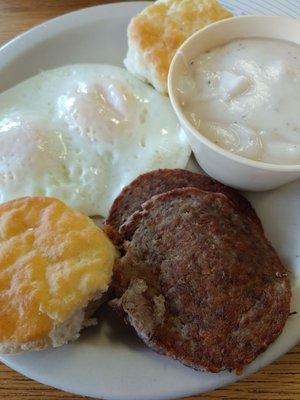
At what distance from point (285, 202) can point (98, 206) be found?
0.60m

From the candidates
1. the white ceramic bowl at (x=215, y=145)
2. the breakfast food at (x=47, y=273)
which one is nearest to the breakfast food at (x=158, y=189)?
the white ceramic bowl at (x=215, y=145)

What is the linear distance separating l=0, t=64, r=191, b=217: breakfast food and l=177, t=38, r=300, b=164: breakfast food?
0.81 ft

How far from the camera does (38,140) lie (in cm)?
160

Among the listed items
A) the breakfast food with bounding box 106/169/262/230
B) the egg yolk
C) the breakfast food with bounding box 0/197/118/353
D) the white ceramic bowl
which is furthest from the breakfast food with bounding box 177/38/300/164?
the breakfast food with bounding box 0/197/118/353

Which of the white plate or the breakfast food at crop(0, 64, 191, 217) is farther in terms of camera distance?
the breakfast food at crop(0, 64, 191, 217)

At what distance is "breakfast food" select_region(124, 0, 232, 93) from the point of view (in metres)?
1.63

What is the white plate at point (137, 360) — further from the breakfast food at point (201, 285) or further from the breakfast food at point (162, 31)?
the breakfast food at point (162, 31)

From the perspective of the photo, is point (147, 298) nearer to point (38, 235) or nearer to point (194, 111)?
point (38, 235)

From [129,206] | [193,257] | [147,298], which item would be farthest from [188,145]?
[147,298]

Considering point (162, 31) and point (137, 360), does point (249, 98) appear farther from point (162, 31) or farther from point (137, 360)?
point (137, 360)

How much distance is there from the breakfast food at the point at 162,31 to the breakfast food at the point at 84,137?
9 centimetres

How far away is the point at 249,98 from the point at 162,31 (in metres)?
0.49

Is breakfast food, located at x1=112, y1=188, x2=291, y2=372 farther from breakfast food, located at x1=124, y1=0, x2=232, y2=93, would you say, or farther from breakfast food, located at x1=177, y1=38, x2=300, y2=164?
breakfast food, located at x1=124, y1=0, x2=232, y2=93

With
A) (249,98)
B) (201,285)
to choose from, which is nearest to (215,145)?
(249,98)
